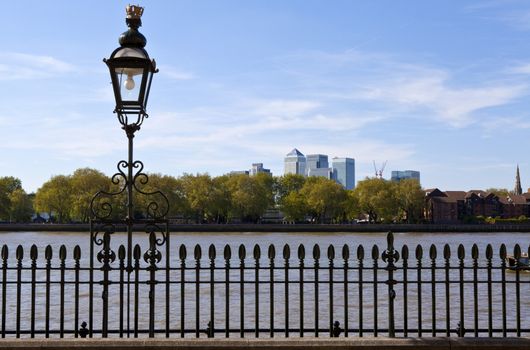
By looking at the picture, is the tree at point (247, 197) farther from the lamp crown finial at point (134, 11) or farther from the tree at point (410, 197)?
the lamp crown finial at point (134, 11)

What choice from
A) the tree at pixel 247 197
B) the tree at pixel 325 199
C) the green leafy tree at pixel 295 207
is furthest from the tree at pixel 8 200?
the tree at pixel 325 199

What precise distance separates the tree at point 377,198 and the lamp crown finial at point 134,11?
141435 millimetres

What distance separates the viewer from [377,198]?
149 meters

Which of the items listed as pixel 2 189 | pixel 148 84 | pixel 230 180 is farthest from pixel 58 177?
pixel 148 84

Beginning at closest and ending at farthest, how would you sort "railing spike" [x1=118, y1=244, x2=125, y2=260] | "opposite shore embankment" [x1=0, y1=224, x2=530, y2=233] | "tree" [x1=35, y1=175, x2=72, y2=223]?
1. "railing spike" [x1=118, y1=244, x2=125, y2=260]
2. "opposite shore embankment" [x1=0, y1=224, x2=530, y2=233]
3. "tree" [x1=35, y1=175, x2=72, y2=223]

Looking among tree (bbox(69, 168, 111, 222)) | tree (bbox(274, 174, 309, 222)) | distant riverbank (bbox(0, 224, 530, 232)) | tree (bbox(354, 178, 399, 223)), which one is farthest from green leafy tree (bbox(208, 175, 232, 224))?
tree (bbox(354, 178, 399, 223))

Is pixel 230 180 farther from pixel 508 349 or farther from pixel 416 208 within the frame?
pixel 508 349

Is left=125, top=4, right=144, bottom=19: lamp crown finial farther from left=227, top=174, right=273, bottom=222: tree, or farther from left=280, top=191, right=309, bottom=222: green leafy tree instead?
left=280, top=191, right=309, bottom=222: green leafy tree

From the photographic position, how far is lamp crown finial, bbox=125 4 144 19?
31.5 feet

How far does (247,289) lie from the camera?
28.6 meters

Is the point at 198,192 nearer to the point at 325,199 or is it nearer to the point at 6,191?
the point at 325,199

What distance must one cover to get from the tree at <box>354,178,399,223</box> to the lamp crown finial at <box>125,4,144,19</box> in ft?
464

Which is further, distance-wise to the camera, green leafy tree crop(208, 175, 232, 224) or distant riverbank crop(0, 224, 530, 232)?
green leafy tree crop(208, 175, 232, 224)

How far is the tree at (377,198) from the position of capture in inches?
5891
